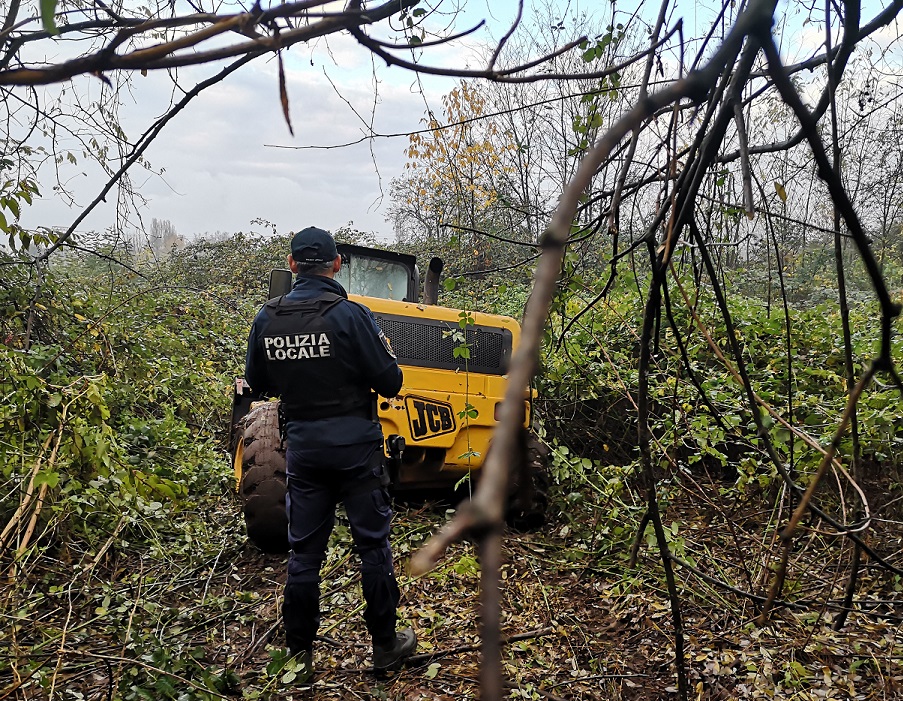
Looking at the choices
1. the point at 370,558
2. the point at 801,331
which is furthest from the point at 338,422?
the point at 801,331

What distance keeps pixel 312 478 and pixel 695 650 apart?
1.88 meters

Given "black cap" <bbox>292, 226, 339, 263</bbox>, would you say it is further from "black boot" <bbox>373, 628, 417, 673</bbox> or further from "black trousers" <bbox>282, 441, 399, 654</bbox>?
"black boot" <bbox>373, 628, 417, 673</bbox>

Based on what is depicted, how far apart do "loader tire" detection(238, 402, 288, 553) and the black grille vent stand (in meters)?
0.97

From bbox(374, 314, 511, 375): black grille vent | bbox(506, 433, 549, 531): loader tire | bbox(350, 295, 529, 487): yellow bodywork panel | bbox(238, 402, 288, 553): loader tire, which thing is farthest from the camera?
bbox(506, 433, 549, 531): loader tire

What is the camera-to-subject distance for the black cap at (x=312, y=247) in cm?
331

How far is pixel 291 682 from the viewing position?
117 inches

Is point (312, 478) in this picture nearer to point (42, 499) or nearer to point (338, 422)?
point (338, 422)

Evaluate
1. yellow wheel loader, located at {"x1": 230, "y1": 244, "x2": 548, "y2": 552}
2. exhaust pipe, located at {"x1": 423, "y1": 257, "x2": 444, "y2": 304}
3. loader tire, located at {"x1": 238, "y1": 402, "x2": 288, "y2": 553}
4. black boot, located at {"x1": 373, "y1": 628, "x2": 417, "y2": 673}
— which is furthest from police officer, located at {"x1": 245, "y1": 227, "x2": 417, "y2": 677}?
exhaust pipe, located at {"x1": 423, "y1": 257, "x2": 444, "y2": 304}

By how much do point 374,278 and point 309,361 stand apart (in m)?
2.30

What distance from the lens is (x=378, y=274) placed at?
539cm

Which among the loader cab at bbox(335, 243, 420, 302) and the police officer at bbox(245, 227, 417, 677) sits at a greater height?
the loader cab at bbox(335, 243, 420, 302)

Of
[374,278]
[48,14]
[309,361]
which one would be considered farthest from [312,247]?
[48,14]

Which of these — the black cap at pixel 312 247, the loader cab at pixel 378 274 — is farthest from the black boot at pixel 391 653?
the loader cab at pixel 378 274

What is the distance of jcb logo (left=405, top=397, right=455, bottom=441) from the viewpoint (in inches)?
172
